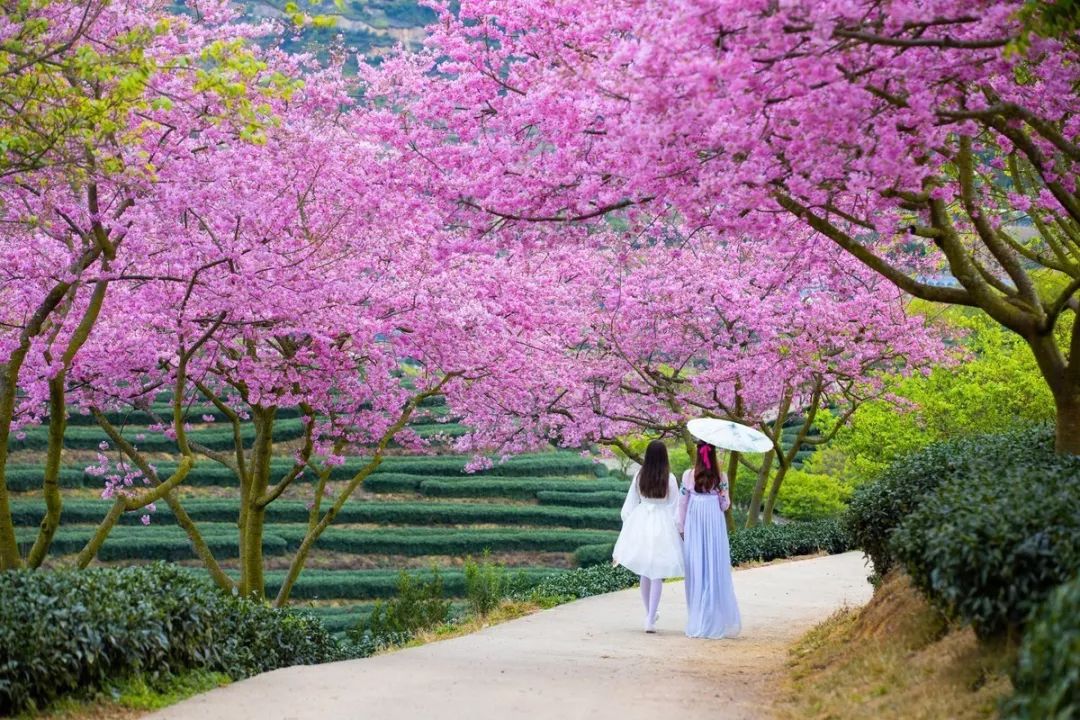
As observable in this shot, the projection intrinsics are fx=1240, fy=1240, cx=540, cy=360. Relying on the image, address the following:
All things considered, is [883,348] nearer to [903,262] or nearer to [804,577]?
[903,262]

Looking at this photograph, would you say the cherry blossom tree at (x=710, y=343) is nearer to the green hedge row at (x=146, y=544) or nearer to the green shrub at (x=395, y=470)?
the green hedge row at (x=146, y=544)

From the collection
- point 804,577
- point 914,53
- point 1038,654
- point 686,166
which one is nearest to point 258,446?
point 804,577

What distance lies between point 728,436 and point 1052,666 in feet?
21.5

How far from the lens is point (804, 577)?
15.2 metres

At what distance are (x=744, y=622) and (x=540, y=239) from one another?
13.7 feet

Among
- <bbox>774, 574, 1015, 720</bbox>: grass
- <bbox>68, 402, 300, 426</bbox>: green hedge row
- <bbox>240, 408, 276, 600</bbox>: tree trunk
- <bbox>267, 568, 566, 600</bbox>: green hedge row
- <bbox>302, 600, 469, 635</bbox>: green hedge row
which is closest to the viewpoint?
<bbox>774, 574, 1015, 720</bbox>: grass

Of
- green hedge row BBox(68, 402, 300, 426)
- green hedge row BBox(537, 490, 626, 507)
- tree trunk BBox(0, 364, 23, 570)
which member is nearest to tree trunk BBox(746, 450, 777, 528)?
green hedge row BBox(537, 490, 626, 507)

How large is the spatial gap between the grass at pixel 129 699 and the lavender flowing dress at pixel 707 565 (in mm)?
4226

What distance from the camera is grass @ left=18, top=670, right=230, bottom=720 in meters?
6.39

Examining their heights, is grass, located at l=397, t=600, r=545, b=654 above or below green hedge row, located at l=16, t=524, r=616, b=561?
above

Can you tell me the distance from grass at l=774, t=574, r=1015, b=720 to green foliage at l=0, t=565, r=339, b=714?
140 inches

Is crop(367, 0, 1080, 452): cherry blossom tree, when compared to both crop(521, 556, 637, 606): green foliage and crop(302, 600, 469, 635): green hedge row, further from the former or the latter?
crop(302, 600, 469, 635): green hedge row

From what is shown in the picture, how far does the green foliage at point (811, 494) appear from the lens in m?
29.3

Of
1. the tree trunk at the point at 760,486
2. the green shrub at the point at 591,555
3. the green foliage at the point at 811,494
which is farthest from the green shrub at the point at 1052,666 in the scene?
the green foliage at the point at 811,494
